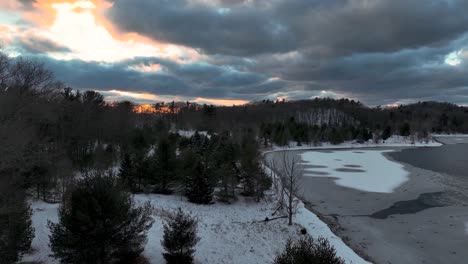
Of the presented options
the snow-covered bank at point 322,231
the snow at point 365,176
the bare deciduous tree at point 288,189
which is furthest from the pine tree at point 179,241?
the snow at point 365,176

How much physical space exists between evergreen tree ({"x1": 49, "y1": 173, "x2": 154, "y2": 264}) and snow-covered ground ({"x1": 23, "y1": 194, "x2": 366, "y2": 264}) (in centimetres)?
238

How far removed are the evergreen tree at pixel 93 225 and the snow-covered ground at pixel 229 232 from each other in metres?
2.38

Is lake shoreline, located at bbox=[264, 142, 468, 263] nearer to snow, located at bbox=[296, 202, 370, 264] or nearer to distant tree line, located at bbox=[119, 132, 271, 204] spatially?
snow, located at bbox=[296, 202, 370, 264]

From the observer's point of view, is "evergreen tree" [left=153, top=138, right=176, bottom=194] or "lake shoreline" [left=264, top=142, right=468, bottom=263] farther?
"evergreen tree" [left=153, top=138, right=176, bottom=194]

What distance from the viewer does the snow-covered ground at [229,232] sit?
16.2 m

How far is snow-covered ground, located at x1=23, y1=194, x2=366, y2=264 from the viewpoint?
53.1 ft

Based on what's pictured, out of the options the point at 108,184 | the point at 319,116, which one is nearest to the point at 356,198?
the point at 108,184

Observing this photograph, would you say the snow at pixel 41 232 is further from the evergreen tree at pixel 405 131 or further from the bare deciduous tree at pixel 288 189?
the evergreen tree at pixel 405 131

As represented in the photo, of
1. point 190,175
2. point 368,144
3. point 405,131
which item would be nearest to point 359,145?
point 368,144

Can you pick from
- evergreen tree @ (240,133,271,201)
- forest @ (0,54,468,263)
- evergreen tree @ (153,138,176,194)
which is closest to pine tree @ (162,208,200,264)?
forest @ (0,54,468,263)

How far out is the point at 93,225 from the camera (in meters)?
→ 11.4

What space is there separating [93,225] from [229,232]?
10.9 metres

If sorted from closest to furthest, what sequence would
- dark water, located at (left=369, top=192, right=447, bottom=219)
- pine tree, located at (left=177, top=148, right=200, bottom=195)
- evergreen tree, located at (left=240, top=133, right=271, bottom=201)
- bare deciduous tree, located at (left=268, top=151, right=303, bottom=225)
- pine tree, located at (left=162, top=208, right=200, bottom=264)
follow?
pine tree, located at (left=162, top=208, right=200, bottom=264) < bare deciduous tree, located at (left=268, top=151, right=303, bottom=225) < dark water, located at (left=369, top=192, right=447, bottom=219) < pine tree, located at (left=177, top=148, right=200, bottom=195) < evergreen tree, located at (left=240, top=133, right=271, bottom=201)

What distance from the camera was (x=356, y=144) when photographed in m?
117
